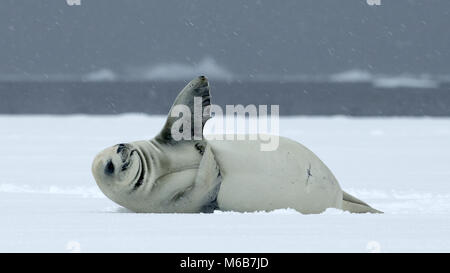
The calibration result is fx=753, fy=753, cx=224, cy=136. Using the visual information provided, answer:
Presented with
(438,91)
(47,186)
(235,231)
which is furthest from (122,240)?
(438,91)

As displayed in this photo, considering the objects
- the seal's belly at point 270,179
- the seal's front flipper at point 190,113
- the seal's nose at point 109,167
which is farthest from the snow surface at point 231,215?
the seal's front flipper at point 190,113

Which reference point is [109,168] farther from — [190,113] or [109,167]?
[190,113]

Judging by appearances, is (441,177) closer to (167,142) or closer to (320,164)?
(320,164)

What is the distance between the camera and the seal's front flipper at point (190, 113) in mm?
3984

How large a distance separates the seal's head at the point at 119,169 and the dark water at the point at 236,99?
1625cm

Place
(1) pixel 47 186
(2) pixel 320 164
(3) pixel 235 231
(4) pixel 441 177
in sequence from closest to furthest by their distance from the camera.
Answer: (3) pixel 235 231, (2) pixel 320 164, (1) pixel 47 186, (4) pixel 441 177

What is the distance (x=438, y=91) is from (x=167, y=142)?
868 inches

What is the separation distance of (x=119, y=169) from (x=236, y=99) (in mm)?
20076

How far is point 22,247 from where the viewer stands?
9.78ft

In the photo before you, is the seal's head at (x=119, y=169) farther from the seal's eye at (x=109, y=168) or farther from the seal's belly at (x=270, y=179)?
the seal's belly at (x=270, y=179)

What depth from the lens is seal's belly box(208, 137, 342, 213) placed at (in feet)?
13.3

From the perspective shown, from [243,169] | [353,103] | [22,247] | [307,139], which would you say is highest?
[353,103]

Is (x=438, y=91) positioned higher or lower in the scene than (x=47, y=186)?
higher

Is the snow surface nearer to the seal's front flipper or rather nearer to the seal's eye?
the seal's eye
